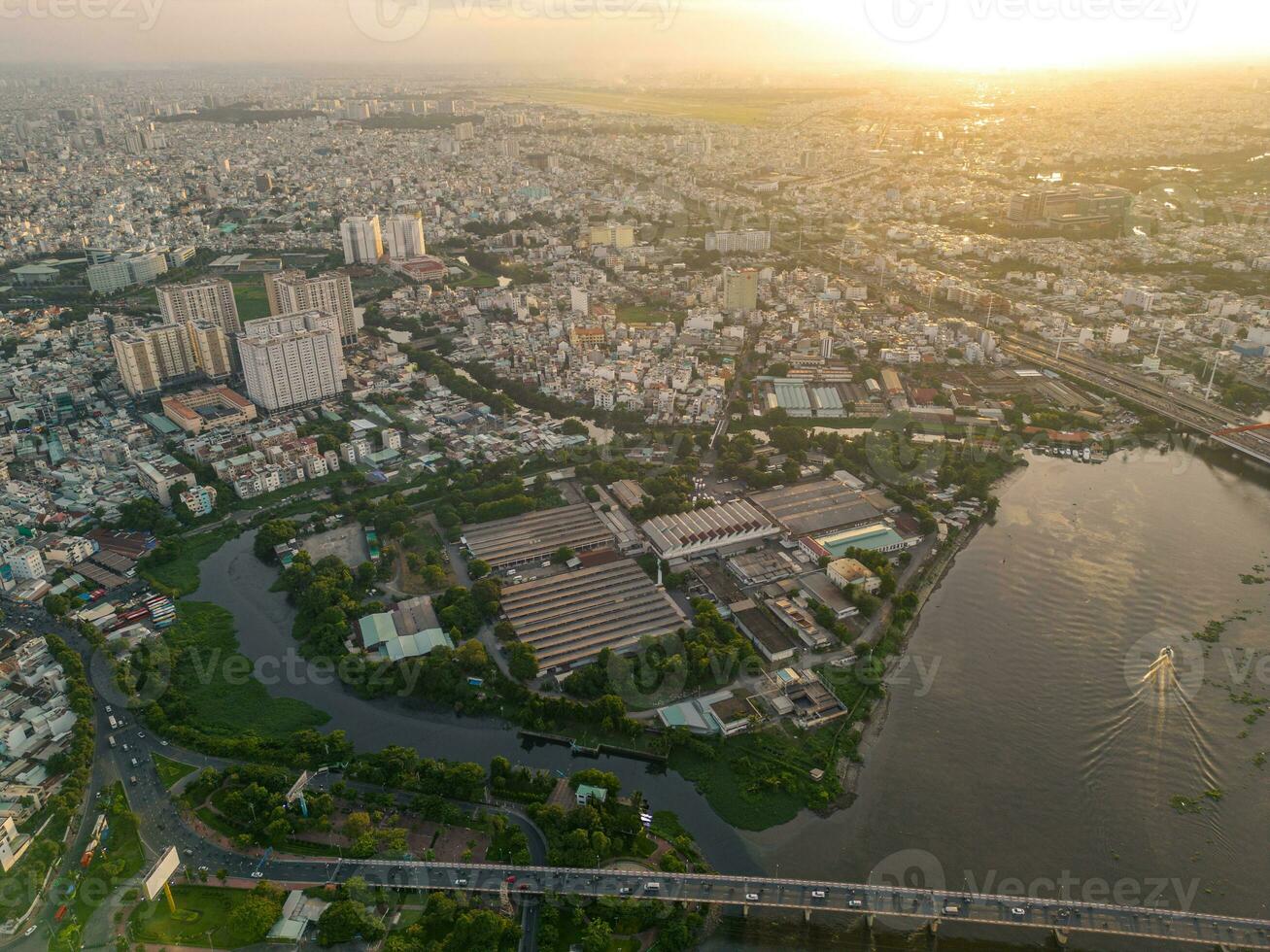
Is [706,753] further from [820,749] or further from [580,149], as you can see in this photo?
[580,149]

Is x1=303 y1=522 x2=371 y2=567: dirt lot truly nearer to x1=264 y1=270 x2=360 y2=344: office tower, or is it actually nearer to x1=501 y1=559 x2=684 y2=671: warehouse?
x1=501 y1=559 x2=684 y2=671: warehouse

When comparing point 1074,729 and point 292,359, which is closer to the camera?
point 1074,729

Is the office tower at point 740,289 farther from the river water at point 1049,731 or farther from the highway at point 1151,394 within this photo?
the river water at point 1049,731

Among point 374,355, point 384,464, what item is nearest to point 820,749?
point 384,464

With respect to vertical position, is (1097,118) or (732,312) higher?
(1097,118)

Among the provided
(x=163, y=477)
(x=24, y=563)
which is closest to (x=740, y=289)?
(x=163, y=477)

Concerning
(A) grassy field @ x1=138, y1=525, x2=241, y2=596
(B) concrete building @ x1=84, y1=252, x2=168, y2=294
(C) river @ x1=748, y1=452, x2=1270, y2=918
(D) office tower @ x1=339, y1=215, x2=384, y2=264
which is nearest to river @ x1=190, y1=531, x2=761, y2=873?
(A) grassy field @ x1=138, y1=525, x2=241, y2=596

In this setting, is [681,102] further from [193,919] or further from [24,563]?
[193,919]

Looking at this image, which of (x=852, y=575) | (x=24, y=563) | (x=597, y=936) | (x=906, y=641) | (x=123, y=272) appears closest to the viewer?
(x=597, y=936)
